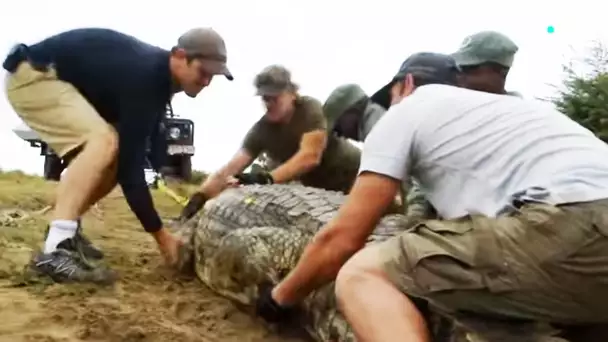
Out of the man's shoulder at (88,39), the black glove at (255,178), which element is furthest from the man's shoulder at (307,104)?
the man's shoulder at (88,39)

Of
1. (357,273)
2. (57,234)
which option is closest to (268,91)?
(57,234)

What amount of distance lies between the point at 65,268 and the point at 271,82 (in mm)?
2138

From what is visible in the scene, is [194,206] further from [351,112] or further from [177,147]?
[177,147]

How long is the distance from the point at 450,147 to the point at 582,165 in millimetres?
344

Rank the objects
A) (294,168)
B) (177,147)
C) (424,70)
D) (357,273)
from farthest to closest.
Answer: (177,147) < (294,168) < (424,70) < (357,273)

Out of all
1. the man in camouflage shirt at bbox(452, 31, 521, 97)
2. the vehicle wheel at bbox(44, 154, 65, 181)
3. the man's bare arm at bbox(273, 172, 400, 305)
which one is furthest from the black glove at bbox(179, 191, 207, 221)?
the vehicle wheel at bbox(44, 154, 65, 181)

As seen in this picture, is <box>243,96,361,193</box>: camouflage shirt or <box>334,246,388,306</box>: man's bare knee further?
<box>243,96,361,193</box>: camouflage shirt

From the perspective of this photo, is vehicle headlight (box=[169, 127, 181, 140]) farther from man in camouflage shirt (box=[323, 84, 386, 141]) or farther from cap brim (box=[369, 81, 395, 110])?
cap brim (box=[369, 81, 395, 110])

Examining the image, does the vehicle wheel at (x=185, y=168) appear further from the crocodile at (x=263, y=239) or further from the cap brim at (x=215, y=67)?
the cap brim at (x=215, y=67)

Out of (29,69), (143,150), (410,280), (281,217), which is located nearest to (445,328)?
(410,280)

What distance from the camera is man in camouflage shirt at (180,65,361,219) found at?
18.7ft

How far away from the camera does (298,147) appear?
6.05 metres

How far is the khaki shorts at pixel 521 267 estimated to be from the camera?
2.18 m

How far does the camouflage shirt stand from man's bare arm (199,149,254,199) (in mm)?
64
